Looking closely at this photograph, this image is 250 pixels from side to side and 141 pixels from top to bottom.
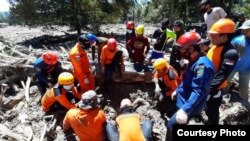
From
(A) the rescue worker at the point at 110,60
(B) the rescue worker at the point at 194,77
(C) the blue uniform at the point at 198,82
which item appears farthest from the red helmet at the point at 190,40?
(A) the rescue worker at the point at 110,60

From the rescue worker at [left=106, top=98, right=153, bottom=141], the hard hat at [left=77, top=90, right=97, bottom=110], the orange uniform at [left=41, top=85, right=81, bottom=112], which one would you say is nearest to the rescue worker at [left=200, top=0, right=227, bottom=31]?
the rescue worker at [left=106, top=98, right=153, bottom=141]

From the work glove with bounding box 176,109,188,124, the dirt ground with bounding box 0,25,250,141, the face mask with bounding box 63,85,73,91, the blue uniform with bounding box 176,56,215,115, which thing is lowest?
the dirt ground with bounding box 0,25,250,141

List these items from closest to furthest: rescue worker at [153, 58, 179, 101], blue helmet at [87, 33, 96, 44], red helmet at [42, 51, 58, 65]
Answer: rescue worker at [153, 58, 179, 101] < red helmet at [42, 51, 58, 65] < blue helmet at [87, 33, 96, 44]

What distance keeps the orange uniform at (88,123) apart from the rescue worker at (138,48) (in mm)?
2771

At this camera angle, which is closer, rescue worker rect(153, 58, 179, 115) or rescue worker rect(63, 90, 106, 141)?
rescue worker rect(63, 90, 106, 141)

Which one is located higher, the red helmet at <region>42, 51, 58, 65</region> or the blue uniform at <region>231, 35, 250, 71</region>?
the blue uniform at <region>231, 35, 250, 71</region>

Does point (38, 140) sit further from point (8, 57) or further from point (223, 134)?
point (8, 57)

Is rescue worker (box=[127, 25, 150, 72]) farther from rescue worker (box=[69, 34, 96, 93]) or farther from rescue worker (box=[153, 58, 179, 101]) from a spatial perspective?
rescue worker (box=[153, 58, 179, 101])

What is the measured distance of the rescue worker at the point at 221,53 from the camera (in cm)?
419

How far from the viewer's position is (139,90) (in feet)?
25.3

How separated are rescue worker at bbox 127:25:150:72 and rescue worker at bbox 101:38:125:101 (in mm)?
539

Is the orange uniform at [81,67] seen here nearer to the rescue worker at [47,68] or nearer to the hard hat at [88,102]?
the rescue worker at [47,68]

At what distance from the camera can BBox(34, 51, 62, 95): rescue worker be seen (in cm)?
707

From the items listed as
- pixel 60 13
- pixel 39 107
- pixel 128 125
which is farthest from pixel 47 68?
pixel 60 13
